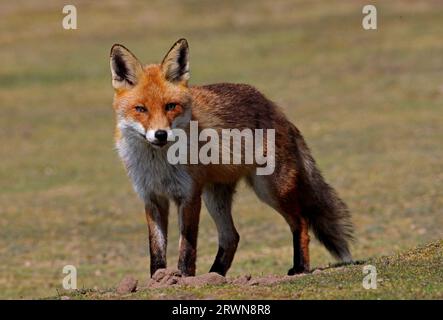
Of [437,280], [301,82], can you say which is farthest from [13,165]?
[437,280]

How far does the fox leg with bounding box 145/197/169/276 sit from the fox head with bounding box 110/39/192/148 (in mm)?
840

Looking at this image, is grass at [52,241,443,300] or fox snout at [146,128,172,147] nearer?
grass at [52,241,443,300]

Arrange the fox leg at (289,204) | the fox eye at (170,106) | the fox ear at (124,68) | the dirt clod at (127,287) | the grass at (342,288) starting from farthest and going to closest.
A: 1. the fox leg at (289,204)
2. the fox ear at (124,68)
3. the fox eye at (170,106)
4. the dirt clod at (127,287)
5. the grass at (342,288)

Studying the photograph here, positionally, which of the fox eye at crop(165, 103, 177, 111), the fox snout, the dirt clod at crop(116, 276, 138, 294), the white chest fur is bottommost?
the dirt clod at crop(116, 276, 138, 294)

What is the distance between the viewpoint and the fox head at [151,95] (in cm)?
895

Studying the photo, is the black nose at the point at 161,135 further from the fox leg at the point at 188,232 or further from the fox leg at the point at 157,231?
the fox leg at the point at 157,231

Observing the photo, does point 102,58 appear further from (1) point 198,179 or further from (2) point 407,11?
(1) point 198,179

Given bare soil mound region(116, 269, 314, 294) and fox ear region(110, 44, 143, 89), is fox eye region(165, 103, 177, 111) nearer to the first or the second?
fox ear region(110, 44, 143, 89)

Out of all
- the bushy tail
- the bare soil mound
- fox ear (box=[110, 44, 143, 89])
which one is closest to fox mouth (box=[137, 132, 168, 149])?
fox ear (box=[110, 44, 143, 89])

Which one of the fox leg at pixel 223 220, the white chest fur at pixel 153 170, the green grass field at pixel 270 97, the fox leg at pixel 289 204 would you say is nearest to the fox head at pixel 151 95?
the white chest fur at pixel 153 170

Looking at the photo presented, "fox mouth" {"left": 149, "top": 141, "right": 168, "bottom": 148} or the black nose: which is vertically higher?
the black nose

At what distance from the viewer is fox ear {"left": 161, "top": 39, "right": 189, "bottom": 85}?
30.8 feet

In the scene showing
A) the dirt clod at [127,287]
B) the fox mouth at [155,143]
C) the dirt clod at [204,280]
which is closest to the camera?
the dirt clod at [127,287]

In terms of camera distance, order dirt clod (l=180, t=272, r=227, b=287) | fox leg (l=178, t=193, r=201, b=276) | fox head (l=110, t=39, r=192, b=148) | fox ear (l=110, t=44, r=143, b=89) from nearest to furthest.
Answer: dirt clod (l=180, t=272, r=227, b=287)
fox head (l=110, t=39, r=192, b=148)
fox ear (l=110, t=44, r=143, b=89)
fox leg (l=178, t=193, r=201, b=276)
